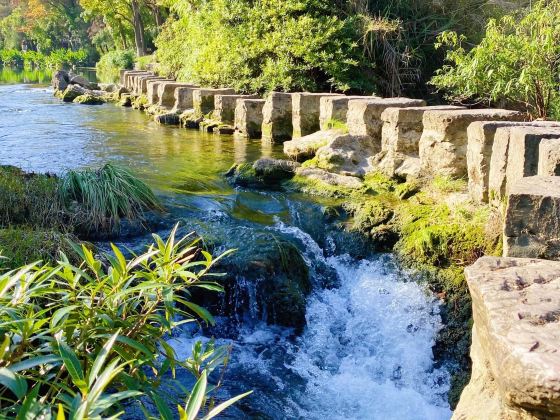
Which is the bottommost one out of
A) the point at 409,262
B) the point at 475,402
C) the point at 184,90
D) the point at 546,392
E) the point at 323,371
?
the point at 323,371

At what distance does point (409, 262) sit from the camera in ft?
18.5

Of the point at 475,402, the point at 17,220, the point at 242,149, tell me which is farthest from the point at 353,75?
the point at 475,402

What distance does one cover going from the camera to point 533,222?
350cm

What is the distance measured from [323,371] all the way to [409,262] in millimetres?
1484

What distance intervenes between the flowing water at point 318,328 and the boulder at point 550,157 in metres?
1.53

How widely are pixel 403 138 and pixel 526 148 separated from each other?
2.85 m

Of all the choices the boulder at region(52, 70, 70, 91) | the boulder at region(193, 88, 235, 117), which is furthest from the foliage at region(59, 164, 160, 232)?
the boulder at region(52, 70, 70, 91)

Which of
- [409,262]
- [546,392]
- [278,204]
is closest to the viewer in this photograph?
[546,392]

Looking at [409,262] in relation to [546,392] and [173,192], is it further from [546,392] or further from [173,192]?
[546,392]

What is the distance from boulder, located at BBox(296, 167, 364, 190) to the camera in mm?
7412

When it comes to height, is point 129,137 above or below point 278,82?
below

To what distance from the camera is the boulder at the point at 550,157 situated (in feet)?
13.8

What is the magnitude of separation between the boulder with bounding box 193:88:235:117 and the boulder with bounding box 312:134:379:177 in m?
5.93

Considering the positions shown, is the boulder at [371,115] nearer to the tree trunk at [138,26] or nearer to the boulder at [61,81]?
the boulder at [61,81]
